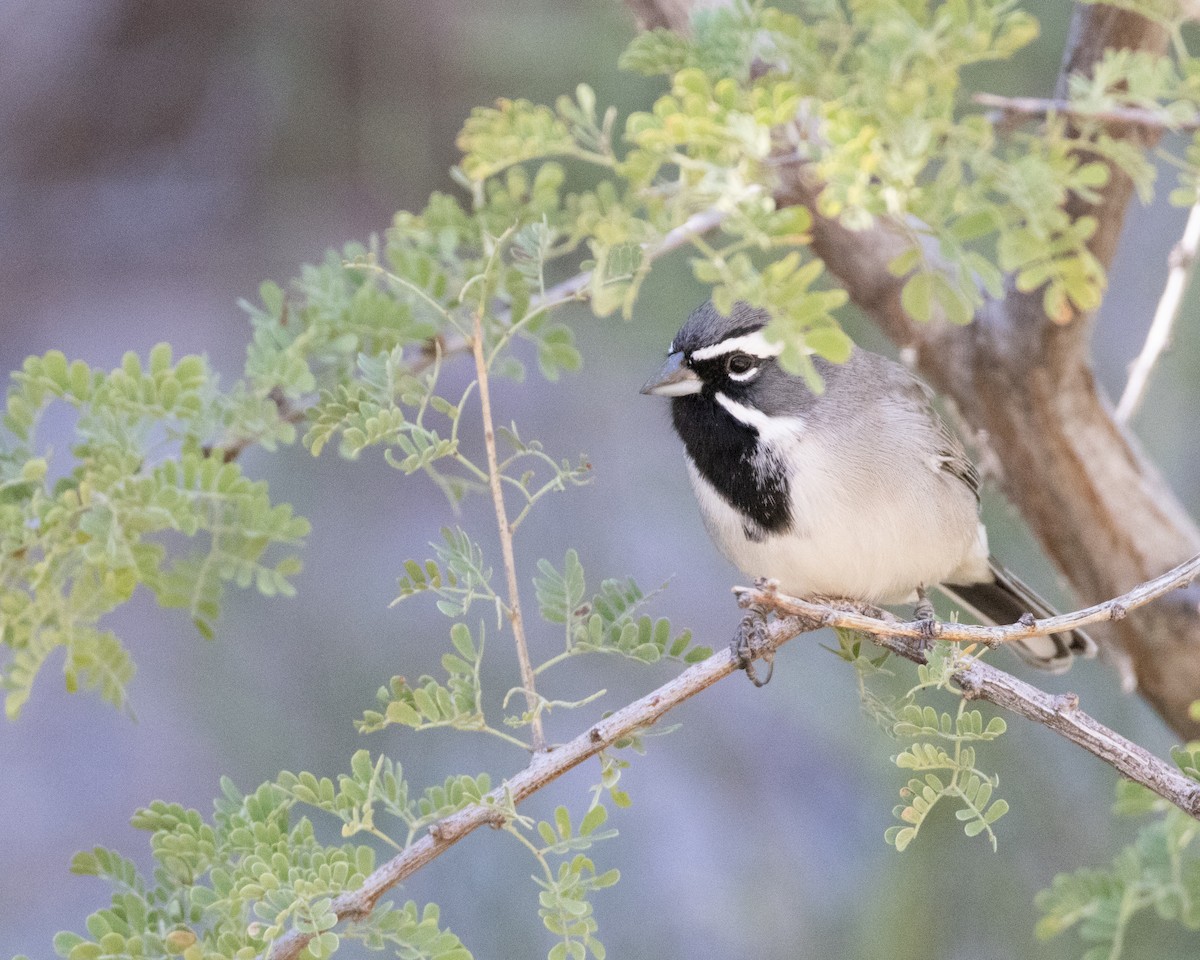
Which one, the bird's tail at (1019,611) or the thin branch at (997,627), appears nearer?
the thin branch at (997,627)

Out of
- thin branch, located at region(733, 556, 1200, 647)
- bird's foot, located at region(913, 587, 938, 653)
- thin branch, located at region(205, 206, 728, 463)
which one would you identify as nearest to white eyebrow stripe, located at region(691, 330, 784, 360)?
thin branch, located at region(205, 206, 728, 463)

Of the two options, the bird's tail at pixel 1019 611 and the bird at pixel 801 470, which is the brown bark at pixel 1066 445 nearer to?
the bird's tail at pixel 1019 611

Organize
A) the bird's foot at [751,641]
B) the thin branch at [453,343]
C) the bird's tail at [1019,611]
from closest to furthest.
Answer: the bird's foot at [751,641]
the thin branch at [453,343]
the bird's tail at [1019,611]

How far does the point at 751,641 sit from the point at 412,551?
2770 mm

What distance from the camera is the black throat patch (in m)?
2.17

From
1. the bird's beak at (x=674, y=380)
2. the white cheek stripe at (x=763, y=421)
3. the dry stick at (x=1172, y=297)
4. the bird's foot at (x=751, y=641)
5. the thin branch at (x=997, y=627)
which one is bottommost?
the thin branch at (x=997, y=627)

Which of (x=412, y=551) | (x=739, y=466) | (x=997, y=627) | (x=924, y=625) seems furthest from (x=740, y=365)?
(x=412, y=551)

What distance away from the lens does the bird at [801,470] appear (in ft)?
7.10

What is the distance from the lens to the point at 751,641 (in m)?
1.84

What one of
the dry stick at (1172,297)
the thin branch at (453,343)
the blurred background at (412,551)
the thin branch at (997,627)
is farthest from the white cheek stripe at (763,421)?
the blurred background at (412,551)

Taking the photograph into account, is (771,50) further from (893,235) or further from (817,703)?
(817,703)

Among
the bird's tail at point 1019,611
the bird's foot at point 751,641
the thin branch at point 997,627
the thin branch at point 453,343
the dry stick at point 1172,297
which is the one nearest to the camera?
the thin branch at point 997,627

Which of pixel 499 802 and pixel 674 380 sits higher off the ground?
pixel 674 380

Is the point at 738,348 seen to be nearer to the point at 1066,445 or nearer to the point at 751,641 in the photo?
the point at 751,641
